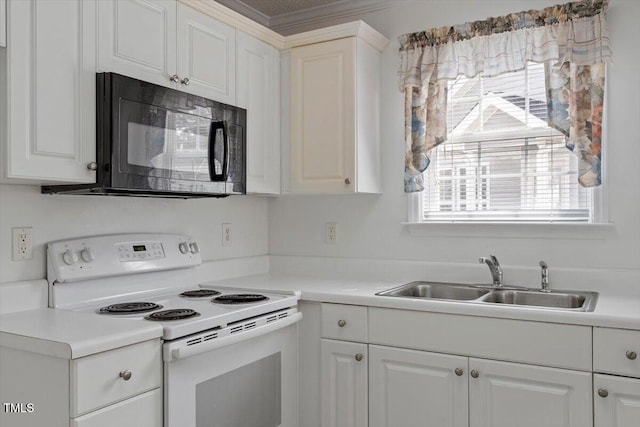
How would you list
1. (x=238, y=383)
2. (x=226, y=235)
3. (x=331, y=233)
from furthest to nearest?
(x=331, y=233) → (x=226, y=235) → (x=238, y=383)

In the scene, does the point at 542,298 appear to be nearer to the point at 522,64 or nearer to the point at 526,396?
the point at 526,396

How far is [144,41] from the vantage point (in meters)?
2.15

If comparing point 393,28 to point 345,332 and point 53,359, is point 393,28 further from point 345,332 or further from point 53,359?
point 53,359

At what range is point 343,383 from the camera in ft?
8.09

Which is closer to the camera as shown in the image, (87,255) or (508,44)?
(87,255)

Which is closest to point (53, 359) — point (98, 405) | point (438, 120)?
point (98, 405)

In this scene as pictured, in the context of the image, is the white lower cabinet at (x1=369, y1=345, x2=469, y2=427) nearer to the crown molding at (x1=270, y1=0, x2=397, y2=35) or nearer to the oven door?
the oven door

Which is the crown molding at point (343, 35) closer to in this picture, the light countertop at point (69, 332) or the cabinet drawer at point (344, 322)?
the cabinet drawer at point (344, 322)

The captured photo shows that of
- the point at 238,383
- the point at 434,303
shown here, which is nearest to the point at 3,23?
the point at 238,383

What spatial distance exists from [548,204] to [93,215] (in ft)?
6.81

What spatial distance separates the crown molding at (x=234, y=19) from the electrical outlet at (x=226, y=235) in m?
1.01

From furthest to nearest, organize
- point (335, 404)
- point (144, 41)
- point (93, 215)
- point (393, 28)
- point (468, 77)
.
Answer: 1. point (393, 28)
2. point (468, 77)
3. point (335, 404)
4. point (93, 215)
5. point (144, 41)

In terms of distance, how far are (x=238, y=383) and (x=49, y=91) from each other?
1267 mm

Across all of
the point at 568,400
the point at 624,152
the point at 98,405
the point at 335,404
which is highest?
→ the point at 624,152
